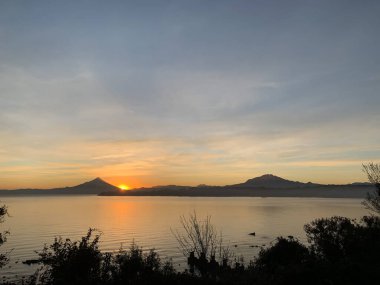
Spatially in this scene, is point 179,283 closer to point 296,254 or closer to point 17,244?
point 296,254

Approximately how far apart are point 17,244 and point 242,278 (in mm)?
84731

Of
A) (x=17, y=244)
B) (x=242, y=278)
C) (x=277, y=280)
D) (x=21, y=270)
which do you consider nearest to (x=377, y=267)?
(x=277, y=280)

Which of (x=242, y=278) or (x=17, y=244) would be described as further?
(x=17, y=244)

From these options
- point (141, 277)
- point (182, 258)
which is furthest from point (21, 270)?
point (141, 277)

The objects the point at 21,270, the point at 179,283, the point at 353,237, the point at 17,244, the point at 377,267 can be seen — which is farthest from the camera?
the point at 17,244

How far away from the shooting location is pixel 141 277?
2372cm

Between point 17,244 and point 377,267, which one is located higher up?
point 377,267

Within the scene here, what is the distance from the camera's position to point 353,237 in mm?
46062

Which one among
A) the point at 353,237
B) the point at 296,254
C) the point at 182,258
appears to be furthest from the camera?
the point at 182,258

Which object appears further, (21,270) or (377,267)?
(21,270)

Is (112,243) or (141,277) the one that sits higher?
(141,277)

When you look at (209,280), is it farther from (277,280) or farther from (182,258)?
(182,258)

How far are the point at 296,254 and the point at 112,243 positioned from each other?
58216 mm

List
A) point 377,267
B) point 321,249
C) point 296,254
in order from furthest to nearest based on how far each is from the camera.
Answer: point 296,254
point 321,249
point 377,267
